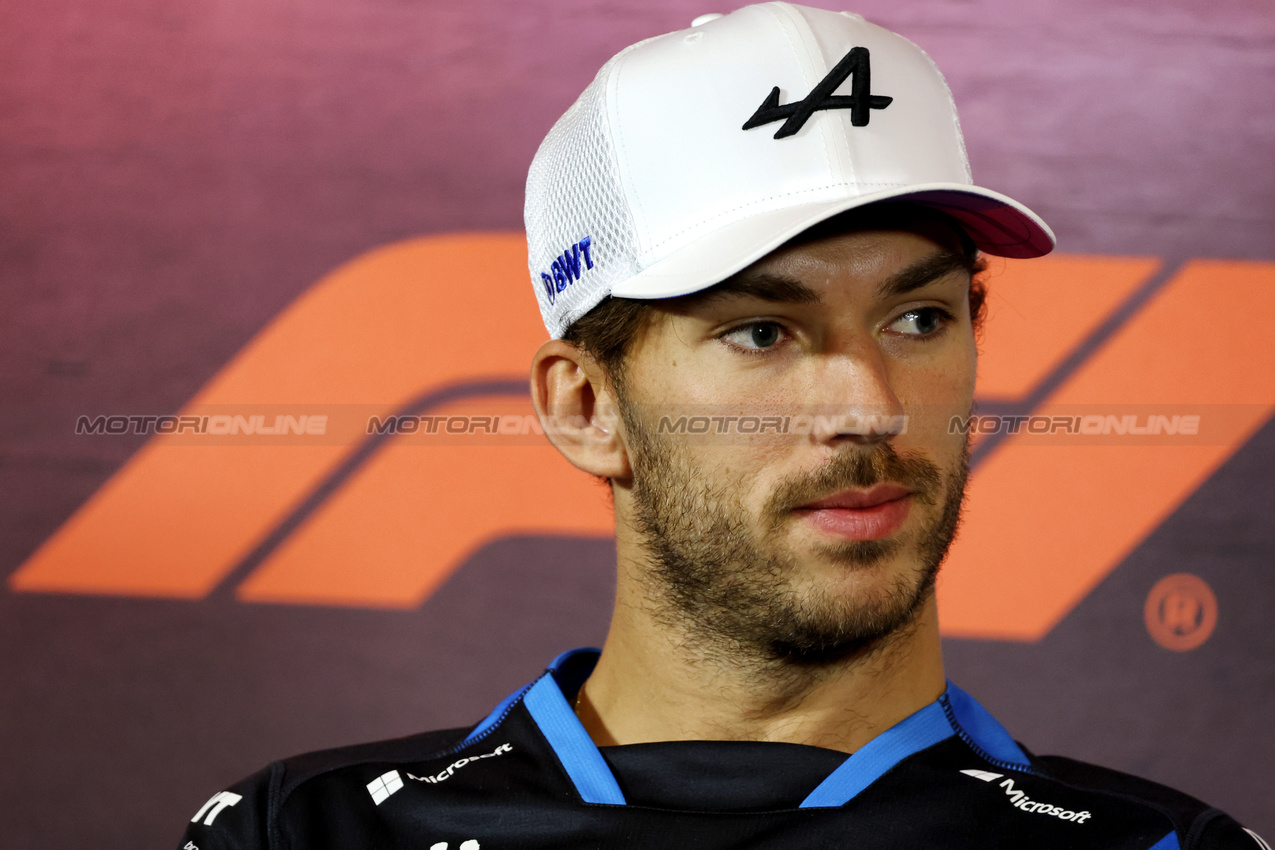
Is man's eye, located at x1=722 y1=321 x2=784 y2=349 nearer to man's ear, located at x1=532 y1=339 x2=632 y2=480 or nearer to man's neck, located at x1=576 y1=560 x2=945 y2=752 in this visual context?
man's ear, located at x1=532 y1=339 x2=632 y2=480

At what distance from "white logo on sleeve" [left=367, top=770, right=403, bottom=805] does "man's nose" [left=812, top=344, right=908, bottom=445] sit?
0.55m

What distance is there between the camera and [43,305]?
221 cm

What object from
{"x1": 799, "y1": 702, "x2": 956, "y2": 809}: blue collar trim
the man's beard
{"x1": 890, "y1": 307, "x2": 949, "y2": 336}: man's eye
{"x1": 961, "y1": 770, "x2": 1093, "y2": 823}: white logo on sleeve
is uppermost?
{"x1": 890, "y1": 307, "x2": 949, "y2": 336}: man's eye

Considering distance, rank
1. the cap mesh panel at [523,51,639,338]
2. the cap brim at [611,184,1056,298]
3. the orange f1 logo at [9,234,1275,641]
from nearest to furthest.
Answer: the cap brim at [611,184,1056,298] < the cap mesh panel at [523,51,639,338] < the orange f1 logo at [9,234,1275,641]

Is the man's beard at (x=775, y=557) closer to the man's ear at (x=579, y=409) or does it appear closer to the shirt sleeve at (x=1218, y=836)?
the man's ear at (x=579, y=409)

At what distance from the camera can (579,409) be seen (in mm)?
1299

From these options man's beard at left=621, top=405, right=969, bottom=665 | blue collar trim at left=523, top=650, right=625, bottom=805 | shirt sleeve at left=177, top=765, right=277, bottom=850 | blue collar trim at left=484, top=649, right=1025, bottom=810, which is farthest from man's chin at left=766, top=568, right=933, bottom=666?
shirt sleeve at left=177, top=765, right=277, bottom=850

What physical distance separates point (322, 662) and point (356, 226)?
2.46 ft

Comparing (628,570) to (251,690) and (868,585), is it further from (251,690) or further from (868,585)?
(251,690)

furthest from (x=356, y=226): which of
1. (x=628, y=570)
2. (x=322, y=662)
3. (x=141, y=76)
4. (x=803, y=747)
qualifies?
(x=803, y=747)

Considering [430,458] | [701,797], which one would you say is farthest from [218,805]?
[430,458]

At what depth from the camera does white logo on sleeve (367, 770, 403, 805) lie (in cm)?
127

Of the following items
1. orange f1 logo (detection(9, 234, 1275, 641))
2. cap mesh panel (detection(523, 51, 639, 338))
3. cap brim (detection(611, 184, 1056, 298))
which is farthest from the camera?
orange f1 logo (detection(9, 234, 1275, 641))

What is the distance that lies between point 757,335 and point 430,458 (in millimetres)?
1170
